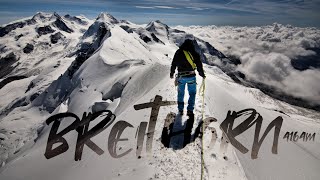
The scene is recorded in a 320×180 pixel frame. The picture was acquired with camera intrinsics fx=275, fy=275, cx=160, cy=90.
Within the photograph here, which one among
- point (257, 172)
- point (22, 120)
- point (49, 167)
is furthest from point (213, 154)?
point (22, 120)

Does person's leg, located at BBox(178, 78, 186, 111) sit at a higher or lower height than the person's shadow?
higher

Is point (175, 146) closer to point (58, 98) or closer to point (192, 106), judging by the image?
point (192, 106)

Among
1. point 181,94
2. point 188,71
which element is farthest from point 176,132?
point 188,71

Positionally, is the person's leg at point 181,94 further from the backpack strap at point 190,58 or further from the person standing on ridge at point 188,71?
the backpack strap at point 190,58

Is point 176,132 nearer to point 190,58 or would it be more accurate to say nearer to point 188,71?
point 188,71

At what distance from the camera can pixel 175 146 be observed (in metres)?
12.0

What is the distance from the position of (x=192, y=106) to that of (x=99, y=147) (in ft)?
17.3

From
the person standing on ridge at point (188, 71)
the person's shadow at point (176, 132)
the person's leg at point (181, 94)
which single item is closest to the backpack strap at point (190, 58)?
the person standing on ridge at point (188, 71)

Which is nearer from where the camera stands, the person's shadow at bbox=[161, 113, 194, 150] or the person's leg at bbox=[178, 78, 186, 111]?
the person's shadow at bbox=[161, 113, 194, 150]

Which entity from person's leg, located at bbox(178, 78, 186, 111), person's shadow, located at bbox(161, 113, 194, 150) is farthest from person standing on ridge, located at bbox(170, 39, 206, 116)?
person's shadow, located at bbox(161, 113, 194, 150)

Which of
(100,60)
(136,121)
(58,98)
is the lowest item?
(58,98)

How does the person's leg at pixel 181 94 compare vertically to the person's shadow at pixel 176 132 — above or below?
above

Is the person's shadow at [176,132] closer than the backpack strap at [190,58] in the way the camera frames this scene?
Yes

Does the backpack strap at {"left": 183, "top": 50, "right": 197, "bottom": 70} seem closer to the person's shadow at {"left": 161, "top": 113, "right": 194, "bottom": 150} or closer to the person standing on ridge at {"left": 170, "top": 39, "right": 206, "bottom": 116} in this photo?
the person standing on ridge at {"left": 170, "top": 39, "right": 206, "bottom": 116}
